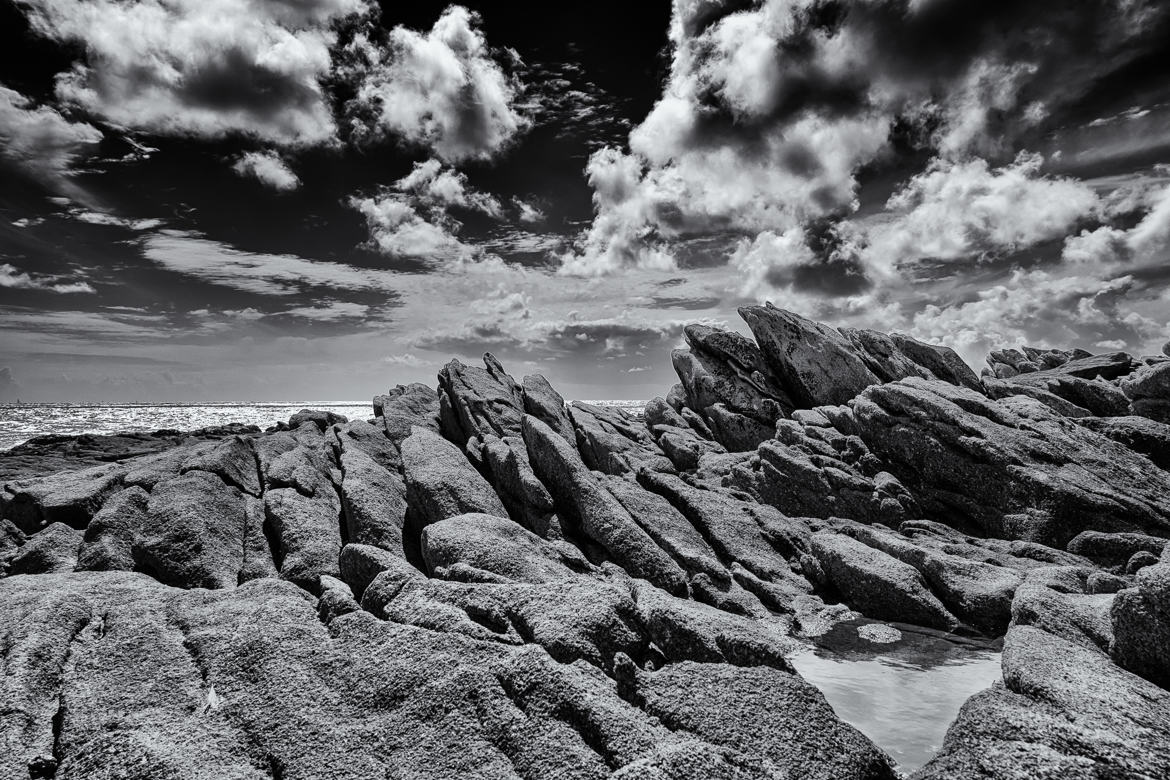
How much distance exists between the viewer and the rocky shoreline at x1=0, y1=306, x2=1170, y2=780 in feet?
33.2

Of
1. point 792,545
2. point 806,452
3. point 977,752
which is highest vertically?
point 977,752

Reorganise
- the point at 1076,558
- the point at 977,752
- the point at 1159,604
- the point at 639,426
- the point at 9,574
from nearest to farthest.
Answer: the point at 977,752
the point at 1159,604
the point at 9,574
the point at 1076,558
the point at 639,426

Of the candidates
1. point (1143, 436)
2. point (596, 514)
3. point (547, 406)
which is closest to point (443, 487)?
point (596, 514)

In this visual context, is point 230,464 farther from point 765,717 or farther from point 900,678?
point 900,678

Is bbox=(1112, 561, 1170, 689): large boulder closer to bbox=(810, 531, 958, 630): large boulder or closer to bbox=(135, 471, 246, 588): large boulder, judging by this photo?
bbox=(810, 531, 958, 630): large boulder

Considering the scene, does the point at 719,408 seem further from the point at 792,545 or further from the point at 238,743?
the point at 238,743

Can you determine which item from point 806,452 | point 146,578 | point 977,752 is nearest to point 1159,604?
point 977,752

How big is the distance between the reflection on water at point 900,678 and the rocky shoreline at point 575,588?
4.69 feet

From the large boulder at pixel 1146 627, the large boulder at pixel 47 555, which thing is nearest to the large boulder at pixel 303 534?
the large boulder at pixel 47 555

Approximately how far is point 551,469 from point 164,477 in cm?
2078

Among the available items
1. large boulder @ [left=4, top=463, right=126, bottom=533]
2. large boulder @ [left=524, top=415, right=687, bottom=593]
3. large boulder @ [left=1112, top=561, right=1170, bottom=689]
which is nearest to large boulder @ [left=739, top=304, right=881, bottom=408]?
large boulder @ [left=524, top=415, right=687, bottom=593]

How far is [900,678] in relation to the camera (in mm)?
17891

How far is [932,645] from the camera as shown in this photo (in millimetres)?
20344

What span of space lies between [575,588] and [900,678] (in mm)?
12265
